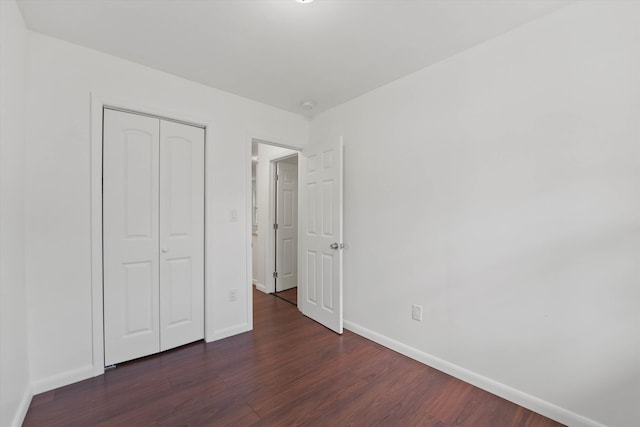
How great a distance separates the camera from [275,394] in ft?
6.07

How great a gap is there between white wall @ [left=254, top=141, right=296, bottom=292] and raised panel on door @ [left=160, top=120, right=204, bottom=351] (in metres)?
1.56

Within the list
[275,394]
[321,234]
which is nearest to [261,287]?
[321,234]

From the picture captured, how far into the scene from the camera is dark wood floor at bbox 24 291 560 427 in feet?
5.36

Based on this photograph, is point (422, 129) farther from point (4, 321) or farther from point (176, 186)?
point (4, 321)

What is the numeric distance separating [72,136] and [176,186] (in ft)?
2.51

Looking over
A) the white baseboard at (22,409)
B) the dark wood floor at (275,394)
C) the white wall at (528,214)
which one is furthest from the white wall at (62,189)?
the white wall at (528,214)

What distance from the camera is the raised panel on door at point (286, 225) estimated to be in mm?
4179

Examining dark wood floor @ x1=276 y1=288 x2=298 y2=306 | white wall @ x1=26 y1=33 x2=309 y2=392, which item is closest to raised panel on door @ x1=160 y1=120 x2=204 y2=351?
white wall @ x1=26 y1=33 x2=309 y2=392

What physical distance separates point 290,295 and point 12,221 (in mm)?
3098

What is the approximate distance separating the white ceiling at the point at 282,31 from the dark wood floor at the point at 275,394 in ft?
8.12

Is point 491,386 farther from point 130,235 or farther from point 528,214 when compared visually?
point 130,235

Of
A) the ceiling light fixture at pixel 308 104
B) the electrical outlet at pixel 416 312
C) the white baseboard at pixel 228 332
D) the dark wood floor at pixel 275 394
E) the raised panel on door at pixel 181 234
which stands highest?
the ceiling light fixture at pixel 308 104

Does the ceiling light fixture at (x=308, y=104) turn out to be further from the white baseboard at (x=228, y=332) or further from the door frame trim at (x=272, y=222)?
the white baseboard at (x=228, y=332)

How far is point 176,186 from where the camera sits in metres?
2.45
